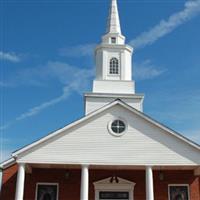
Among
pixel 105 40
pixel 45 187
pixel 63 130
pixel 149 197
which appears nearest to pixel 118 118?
pixel 63 130

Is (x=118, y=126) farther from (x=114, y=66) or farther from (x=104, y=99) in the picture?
(x=114, y=66)

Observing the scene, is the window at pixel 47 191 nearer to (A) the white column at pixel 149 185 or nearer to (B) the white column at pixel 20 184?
(B) the white column at pixel 20 184

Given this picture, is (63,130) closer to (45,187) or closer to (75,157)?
(75,157)

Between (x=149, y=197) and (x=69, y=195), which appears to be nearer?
(x=149, y=197)

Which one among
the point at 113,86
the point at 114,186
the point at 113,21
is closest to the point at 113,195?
the point at 114,186

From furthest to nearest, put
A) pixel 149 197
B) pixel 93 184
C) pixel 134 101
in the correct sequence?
pixel 134 101 < pixel 93 184 < pixel 149 197

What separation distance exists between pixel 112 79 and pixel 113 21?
514cm

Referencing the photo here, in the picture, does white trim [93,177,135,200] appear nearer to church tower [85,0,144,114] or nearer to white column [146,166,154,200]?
white column [146,166,154,200]

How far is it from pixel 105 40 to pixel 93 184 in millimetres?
11712

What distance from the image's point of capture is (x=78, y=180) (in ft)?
74.7

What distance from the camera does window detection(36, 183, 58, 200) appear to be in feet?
73.8

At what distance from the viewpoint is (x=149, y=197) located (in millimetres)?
19609

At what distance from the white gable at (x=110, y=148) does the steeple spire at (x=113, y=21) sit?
11.3 m

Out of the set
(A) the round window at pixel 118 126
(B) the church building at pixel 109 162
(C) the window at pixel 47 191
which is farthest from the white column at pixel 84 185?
(C) the window at pixel 47 191
